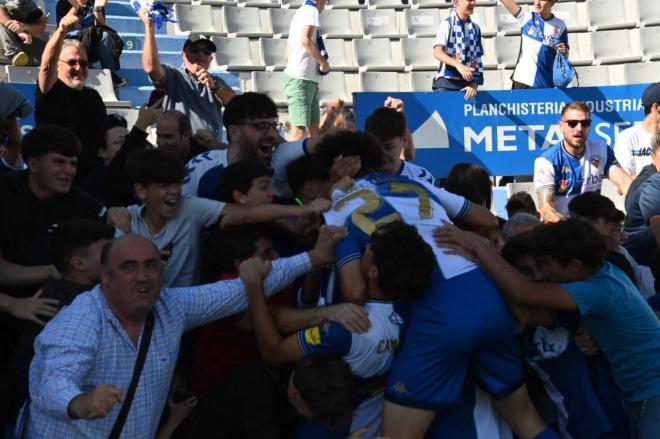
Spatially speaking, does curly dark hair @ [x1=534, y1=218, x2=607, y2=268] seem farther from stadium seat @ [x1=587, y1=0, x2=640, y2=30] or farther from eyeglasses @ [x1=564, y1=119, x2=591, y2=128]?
stadium seat @ [x1=587, y1=0, x2=640, y2=30]

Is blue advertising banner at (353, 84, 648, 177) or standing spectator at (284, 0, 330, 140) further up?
standing spectator at (284, 0, 330, 140)

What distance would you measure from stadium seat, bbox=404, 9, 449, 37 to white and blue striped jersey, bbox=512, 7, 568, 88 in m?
3.41

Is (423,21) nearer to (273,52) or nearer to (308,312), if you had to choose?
(273,52)

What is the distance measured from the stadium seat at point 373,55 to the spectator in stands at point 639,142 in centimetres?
540

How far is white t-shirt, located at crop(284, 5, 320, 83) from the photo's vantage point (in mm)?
9852

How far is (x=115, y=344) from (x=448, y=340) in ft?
4.19

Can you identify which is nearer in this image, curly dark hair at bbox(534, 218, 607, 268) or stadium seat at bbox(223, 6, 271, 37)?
curly dark hair at bbox(534, 218, 607, 268)

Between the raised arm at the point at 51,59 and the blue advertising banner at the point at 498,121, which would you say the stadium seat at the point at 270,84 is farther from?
the raised arm at the point at 51,59

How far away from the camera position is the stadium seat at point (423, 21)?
44.4 ft

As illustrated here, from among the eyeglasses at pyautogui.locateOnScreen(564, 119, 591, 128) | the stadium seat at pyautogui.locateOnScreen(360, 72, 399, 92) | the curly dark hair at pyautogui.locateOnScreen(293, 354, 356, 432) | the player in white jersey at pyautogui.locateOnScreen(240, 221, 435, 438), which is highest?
the stadium seat at pyautogui.locateOnScreen(360, 72, 399, 92)

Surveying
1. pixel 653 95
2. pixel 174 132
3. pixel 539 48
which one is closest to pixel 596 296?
pixel 174 132

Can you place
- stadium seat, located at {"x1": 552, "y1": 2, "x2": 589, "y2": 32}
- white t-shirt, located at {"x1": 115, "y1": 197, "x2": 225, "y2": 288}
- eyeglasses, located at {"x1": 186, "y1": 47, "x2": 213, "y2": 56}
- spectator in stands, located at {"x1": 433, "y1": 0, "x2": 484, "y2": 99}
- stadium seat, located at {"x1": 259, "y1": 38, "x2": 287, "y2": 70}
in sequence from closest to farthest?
1. white t-shirt, located at {"x1": 115, "y1": 197, "x2": 225, "y2": 288}
2. eyeglasses, located at {"x1": 186, "y1": 47, "x2": 213, "y2": 56}
3. spectator in stands, located at {"x1": 433, "y1": 0, "x2": 484, "y2": 99}
4. stadium seat, located at {"x1": 259, "y1": 38, "x2": 287, "y2": 70}
5. stadium seat, located at {"x1": 552, "y1": 2, "x2": 589, "y2": 32}

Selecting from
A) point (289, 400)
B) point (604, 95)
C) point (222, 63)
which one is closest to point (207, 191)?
point (289, 400)

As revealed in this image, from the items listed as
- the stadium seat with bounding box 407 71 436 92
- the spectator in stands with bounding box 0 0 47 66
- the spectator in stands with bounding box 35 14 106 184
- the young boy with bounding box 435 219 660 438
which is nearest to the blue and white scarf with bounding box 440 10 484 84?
the stadium seat with bounding box 407 71 436 92
